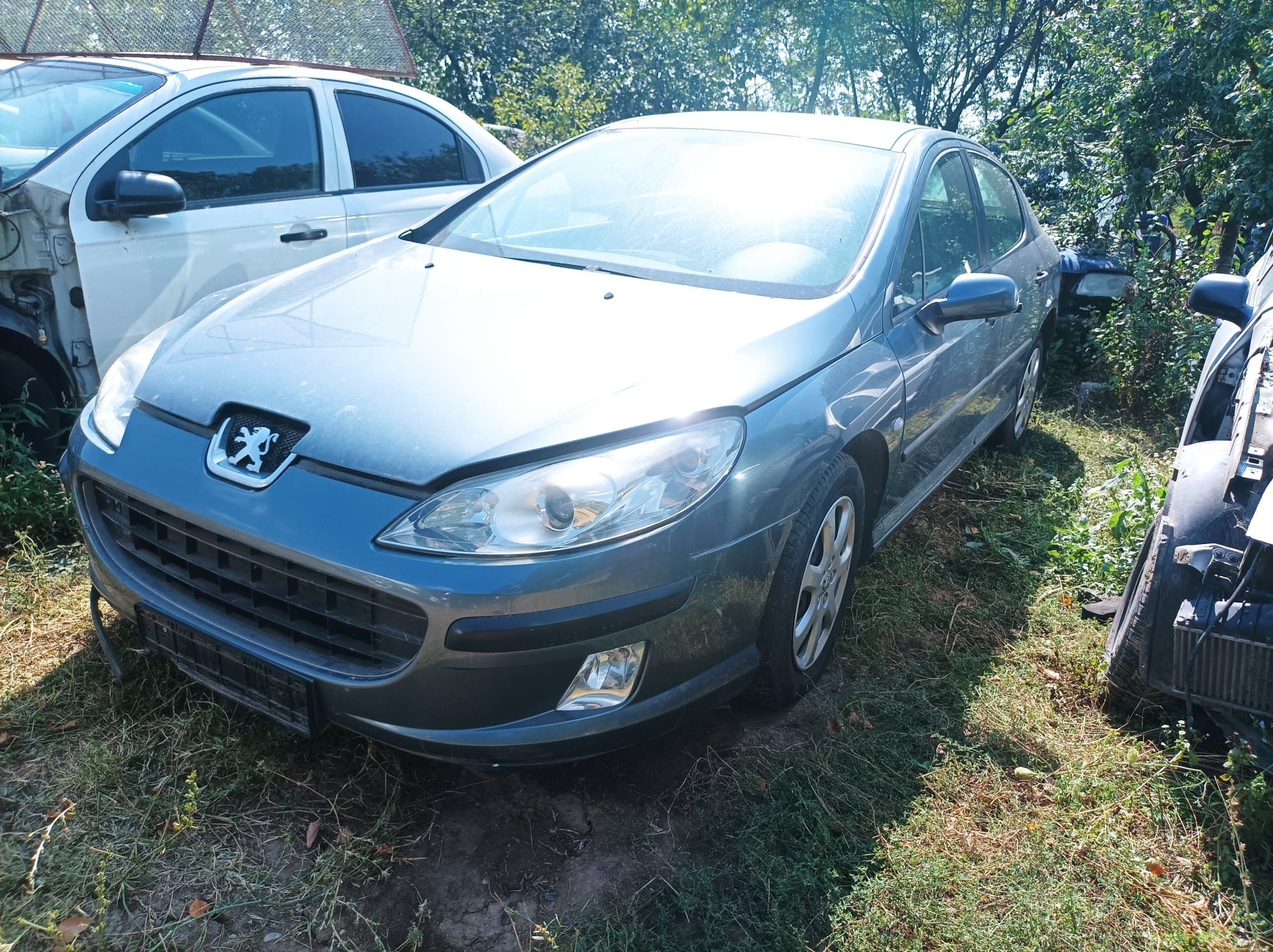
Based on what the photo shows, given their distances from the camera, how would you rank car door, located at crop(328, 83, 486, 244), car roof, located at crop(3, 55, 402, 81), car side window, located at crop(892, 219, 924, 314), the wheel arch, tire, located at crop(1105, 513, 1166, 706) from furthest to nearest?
car door, located at crop(328, 83, 486, 244)
car roof, located at crop(3, 55, 402, 81)
car side window, located at crop(892, 219, 924, 314)
the wheel arch
tire, located at crop(1105, 513, 1166, 706)

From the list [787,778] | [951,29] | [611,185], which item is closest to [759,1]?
[951,29]

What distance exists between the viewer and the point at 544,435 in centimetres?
213

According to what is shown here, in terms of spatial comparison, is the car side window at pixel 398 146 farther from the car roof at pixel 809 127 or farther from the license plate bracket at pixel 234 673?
the license plate bracket at pixel 234 673

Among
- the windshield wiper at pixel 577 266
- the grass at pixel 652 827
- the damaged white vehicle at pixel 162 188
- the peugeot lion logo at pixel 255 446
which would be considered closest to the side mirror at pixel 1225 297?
the grass at pixel 652 827

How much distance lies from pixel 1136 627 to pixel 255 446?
2.32 m

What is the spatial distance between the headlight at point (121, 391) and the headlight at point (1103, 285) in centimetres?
583

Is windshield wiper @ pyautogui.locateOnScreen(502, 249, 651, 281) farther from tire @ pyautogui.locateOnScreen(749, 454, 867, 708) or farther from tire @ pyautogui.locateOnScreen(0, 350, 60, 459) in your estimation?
tire @ pyautogui.locateOnScreen(0, 350, 60, 459)

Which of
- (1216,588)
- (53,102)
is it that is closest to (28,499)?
(53,102)

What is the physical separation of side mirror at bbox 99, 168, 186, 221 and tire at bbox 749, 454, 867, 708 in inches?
102

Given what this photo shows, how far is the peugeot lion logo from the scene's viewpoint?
2186mm

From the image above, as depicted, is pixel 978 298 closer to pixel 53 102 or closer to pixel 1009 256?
pixel 1009 256

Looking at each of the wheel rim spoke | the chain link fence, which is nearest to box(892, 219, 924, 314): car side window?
the wheel rim spoke

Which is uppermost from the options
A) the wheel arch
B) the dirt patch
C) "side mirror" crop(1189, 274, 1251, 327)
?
"side mirror" crop(1189, 274, 1251, 327)

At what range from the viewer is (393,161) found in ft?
15.6
